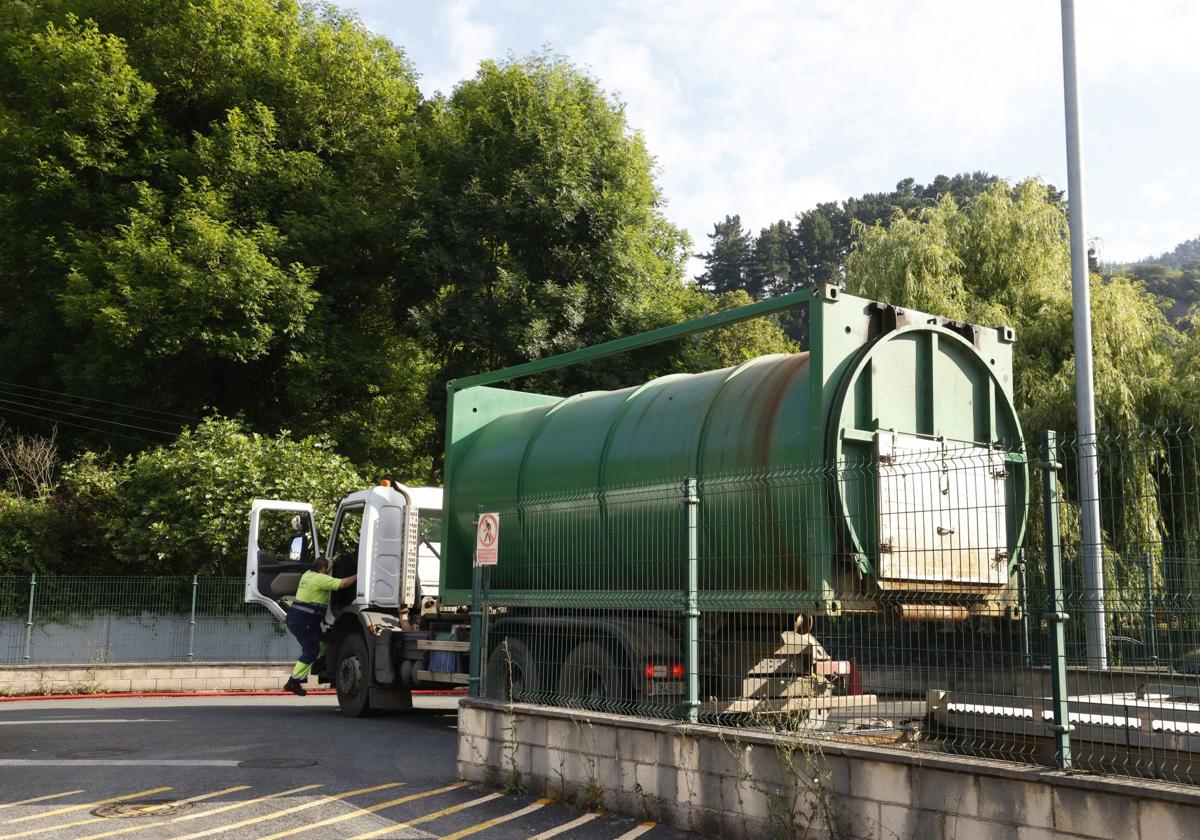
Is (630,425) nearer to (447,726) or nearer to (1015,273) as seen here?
(447,726)

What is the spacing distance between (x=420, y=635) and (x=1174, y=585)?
Answer: 28.2 ft

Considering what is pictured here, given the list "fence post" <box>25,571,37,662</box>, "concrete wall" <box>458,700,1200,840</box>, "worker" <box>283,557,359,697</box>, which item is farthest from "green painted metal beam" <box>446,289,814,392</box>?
"fence post" <box>25,571,37,662</box>

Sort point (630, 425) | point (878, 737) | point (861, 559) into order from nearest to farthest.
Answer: point (878, 737) → point (861, 559) → point (630, 425)

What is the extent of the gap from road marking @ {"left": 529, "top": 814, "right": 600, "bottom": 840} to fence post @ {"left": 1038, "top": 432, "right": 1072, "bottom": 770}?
Answer: 9.73 feet

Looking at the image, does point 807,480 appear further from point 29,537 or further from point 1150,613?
point 29,537

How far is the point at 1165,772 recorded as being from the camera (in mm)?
5156

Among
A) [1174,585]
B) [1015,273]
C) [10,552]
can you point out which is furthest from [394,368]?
[1174,585]

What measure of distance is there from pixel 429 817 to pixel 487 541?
2316 mm

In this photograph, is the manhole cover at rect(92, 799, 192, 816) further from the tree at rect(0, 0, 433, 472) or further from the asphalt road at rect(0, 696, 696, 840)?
the tree at rect(0, 0, 433, 472)

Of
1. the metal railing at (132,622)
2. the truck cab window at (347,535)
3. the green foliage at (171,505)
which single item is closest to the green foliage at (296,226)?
the green foliage at (171,505)

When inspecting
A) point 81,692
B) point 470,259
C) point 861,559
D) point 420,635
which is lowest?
point 81,692

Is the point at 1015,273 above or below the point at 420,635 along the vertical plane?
above

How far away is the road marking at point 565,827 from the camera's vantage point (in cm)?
662

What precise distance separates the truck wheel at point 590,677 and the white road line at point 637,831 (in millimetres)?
1235
